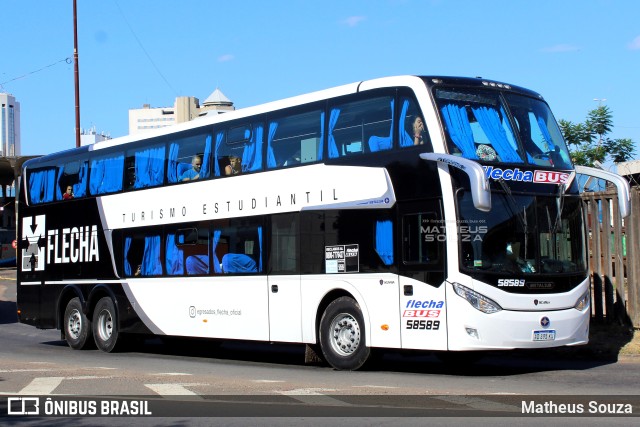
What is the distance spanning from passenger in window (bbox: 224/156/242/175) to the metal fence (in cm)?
639

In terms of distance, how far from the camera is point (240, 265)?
1736 cm

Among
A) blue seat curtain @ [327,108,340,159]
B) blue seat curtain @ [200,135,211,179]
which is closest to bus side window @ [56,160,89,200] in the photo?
blue seat curtain @ [200,135,211,179]

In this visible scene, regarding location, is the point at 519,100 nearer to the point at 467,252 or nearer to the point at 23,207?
the point at 467,252

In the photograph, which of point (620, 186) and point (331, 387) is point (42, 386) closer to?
point (331, 387)

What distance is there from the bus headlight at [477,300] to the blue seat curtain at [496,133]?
6.56 feet

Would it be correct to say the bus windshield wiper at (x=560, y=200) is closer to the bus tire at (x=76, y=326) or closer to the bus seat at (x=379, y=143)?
the bus seat at (x=379, y=143)

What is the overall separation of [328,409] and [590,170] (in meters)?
7.13

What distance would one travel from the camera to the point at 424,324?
45.0ft

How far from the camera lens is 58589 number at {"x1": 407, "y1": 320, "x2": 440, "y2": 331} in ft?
44.5

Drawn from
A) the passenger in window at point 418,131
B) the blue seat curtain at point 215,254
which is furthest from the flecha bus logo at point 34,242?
the passenger in window at point 418,131

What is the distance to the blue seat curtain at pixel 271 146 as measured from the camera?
16.6 metres

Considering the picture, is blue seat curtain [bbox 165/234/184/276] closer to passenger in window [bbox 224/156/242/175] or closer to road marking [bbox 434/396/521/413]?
passenger in window [bbox 224/156/242/175]

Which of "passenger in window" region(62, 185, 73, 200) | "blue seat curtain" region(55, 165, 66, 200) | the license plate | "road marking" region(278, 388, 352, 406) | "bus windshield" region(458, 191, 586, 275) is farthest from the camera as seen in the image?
"blue seat curtain" region(55, 165, 66, 200)

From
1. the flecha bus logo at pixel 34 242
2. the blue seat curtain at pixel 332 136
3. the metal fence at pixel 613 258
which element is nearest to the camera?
the blue seat curtain at pixel 332 136
